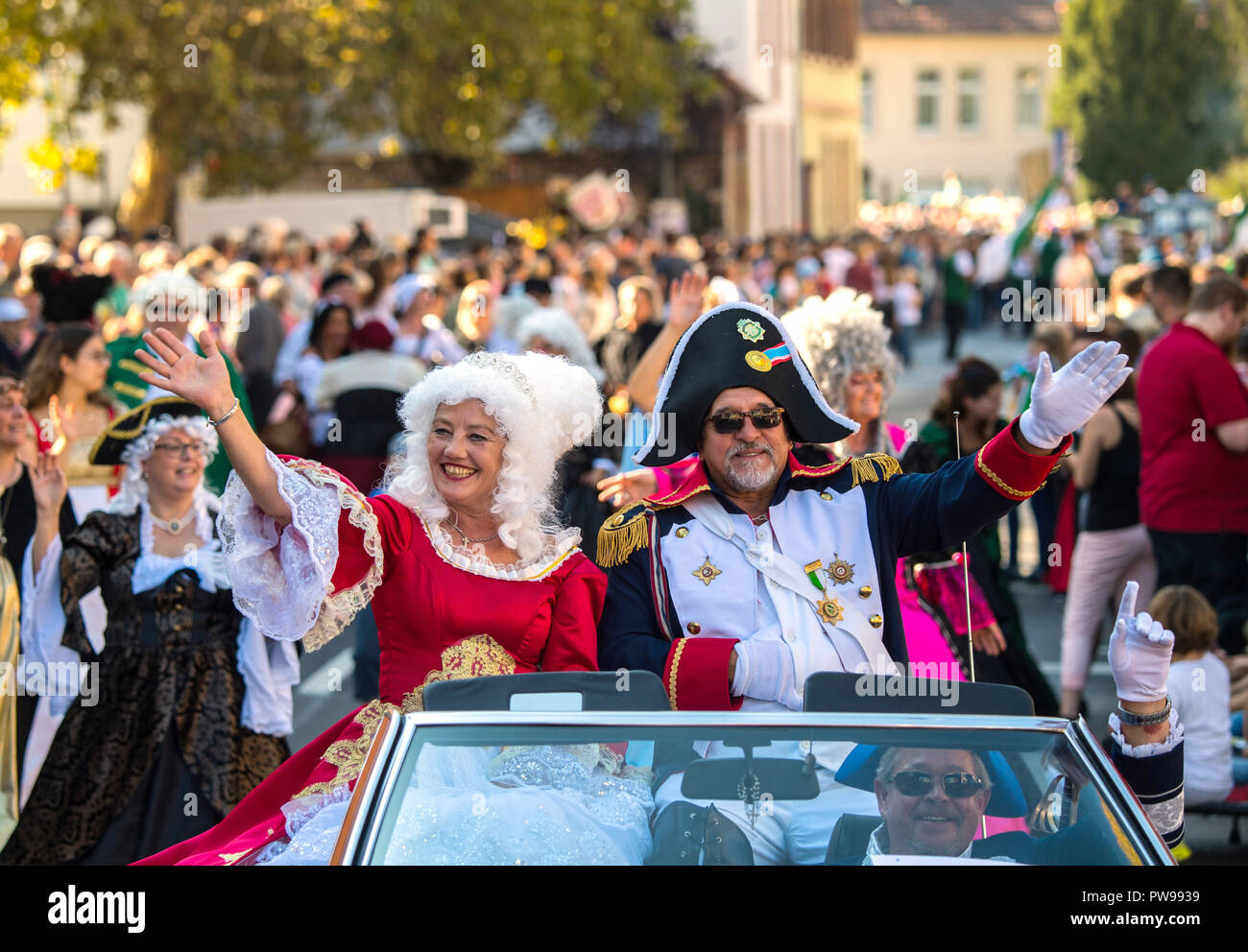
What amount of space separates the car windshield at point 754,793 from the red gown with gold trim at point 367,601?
77 cm

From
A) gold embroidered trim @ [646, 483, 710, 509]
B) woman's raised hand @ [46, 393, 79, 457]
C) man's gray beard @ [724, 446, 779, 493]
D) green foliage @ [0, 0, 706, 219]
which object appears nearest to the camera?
man's gray beard @ [724, 446, 779, 493]

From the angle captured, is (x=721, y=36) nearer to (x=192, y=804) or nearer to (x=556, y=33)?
(x=556, y=33)

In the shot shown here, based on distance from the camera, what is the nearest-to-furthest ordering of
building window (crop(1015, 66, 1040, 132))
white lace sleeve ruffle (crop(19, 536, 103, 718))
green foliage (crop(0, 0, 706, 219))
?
1. white lace sleeve ruffle (crop(19, 536, 103, 718))
2. green foliage (crop(0, 0, 706, 219))
3. building window (crop(1015, 66, 1040, 132))

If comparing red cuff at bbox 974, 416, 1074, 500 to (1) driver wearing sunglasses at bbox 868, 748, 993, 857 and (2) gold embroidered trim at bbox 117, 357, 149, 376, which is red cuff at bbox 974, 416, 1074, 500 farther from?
(2) gold embroidered trim at bbox 117, 357, 149, 376

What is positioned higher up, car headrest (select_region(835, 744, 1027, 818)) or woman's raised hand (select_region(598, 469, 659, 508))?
woman's raised hand (select_region(598, 469, 659, 508))

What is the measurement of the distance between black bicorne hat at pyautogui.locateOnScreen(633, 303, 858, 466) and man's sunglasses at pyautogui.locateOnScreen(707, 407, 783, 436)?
4cm

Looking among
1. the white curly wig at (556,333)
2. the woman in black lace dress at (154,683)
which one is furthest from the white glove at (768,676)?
the white curly wig at (556,333)

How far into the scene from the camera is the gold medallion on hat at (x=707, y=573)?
390 centimetres

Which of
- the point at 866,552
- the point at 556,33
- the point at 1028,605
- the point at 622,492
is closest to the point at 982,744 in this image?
the point at 866,552

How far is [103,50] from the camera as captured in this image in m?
20.6

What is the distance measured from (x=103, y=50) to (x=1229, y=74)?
119 feet

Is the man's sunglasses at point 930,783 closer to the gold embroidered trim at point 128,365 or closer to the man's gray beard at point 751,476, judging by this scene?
the man's gray beard at point 751,476

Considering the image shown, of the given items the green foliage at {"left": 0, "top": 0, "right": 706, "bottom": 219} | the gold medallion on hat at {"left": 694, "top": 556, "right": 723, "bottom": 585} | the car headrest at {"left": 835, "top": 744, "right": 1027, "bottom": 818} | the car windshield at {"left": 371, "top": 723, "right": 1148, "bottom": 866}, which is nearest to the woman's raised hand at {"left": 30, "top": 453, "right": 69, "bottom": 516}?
the gold medallion on hat at {"left": 694, "top": 556, "right": 723, "bottom": 585}

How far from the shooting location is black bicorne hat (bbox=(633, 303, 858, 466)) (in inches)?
155
